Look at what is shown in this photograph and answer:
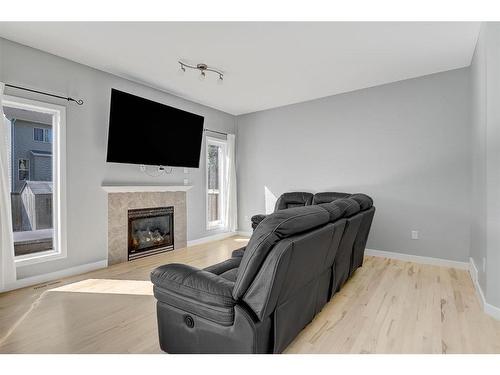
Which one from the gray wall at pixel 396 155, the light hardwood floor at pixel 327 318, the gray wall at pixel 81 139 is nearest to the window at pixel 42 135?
A: the gray wall at pixel 81 139

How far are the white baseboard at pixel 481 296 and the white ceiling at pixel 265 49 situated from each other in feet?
8.19

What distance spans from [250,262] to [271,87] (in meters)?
3.54

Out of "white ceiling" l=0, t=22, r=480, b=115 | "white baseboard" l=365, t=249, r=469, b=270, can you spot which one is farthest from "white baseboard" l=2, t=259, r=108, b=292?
"white baseboard" l=365, t=249, r=469, b=270

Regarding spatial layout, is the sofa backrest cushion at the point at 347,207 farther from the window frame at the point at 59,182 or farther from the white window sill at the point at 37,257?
the white window sill at the point at 37,257

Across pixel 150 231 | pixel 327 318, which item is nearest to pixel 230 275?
pixel 327 318

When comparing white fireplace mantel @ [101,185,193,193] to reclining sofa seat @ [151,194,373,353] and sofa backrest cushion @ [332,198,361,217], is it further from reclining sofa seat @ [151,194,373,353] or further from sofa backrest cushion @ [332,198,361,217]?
sofa backrest cushion @ [332,198,361,217]

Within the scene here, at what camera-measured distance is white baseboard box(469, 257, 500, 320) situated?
236cm

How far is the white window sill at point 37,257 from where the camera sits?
10.2 feet

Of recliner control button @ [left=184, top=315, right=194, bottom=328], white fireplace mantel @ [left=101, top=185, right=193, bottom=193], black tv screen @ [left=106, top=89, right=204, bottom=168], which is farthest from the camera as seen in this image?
white fireplace mantel @ [left=101, top=185, right=193, bottom=193]

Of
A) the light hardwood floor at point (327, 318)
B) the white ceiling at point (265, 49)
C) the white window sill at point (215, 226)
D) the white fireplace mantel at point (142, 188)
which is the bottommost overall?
the light hardwood floor at point (327, 318)

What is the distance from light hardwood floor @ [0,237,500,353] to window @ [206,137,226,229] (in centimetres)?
247
